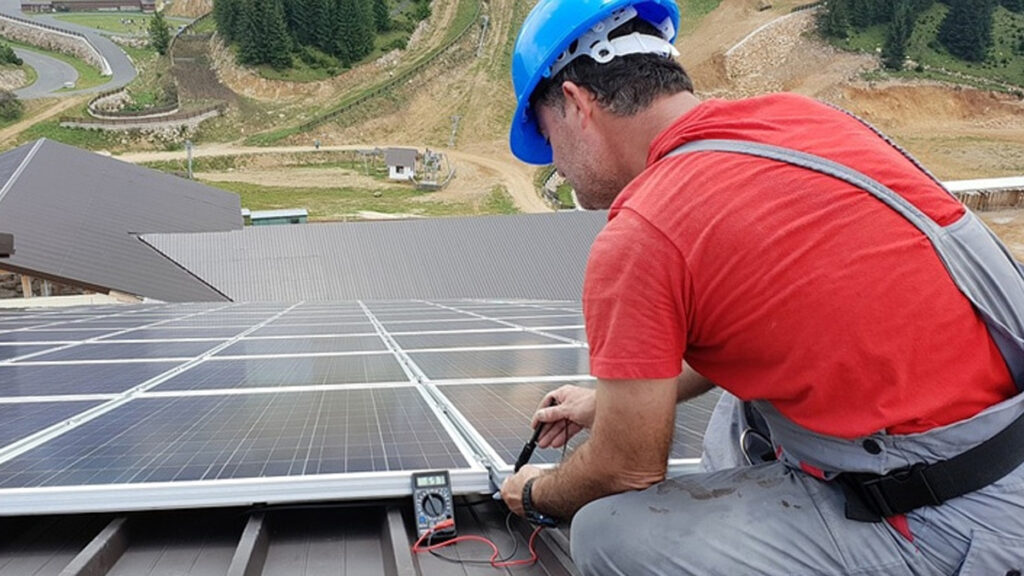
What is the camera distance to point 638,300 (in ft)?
7.25

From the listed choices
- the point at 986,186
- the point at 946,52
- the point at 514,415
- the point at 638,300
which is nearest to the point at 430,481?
the point at 514,415

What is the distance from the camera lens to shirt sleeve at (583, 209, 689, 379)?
219 cm

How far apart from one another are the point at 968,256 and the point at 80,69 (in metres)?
118

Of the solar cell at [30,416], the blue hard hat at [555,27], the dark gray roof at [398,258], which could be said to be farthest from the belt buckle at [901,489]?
the dark gray roof at [398,258]

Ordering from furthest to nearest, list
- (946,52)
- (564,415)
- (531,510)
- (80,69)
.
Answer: (80,69)
(946,52)
(564,415)
(531,510)

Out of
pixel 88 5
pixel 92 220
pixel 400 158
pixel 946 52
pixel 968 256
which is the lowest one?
pixel 968 256

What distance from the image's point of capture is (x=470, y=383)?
512cm

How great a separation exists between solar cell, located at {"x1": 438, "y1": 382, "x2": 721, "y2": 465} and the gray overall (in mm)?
918

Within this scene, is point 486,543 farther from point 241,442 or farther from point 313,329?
point 313,329

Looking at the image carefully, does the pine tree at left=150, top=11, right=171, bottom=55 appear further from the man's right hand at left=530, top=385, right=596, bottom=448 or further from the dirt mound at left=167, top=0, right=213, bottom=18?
the man's right hand at left=530, top=385, right=596, bottom=448

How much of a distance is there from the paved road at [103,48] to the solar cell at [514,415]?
9656 centimetres

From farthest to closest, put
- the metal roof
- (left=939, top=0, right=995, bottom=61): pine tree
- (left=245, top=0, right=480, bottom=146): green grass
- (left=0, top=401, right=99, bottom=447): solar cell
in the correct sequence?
(left=939, top=0, right=995, bottom=61): pine tree, (left=245, top=0, right=480, bottom=146): green grass, the metal roof, (left=0, top=401, right=99, bottom=447): solar cell

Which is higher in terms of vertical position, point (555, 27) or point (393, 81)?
point (393, 81)

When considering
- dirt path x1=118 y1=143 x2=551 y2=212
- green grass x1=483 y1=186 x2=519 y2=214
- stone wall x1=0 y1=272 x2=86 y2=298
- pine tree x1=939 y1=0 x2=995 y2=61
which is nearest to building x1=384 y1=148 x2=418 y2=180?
dirt path x1=118 y1=143 x2=551 y2=212
